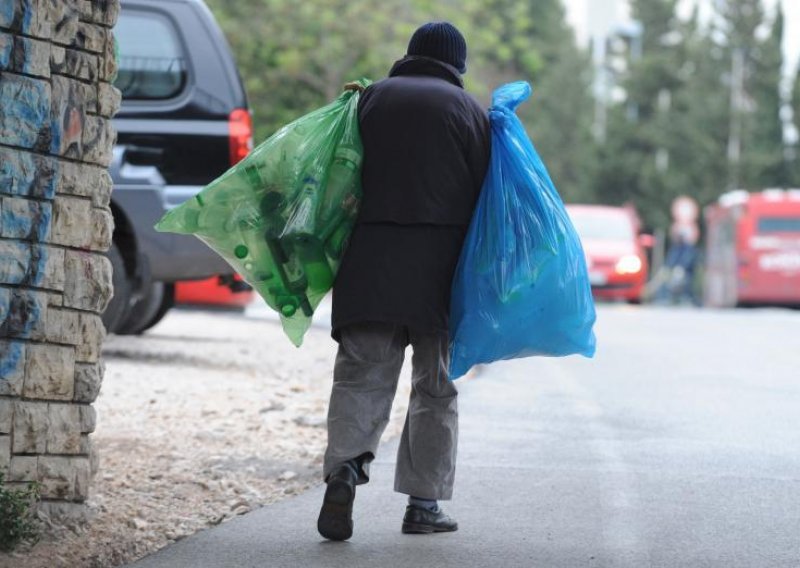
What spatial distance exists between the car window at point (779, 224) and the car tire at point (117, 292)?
1115 inches

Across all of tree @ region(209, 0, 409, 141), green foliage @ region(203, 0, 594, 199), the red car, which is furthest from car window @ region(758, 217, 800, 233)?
the red car

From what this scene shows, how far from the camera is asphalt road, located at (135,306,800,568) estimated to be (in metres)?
6.05

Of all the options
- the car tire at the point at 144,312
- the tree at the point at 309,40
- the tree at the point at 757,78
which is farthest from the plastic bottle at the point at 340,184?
the tree at the point at 757,78

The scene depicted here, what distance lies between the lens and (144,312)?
43.7 ft

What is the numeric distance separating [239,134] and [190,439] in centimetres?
303

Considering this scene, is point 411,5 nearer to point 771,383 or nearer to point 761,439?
point 771,383

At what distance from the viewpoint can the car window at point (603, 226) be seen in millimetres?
29203

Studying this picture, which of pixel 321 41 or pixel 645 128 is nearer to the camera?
pixel 321 41

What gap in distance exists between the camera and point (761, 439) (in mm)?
9367

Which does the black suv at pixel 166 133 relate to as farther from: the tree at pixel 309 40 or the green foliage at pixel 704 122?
the green foliage at pixel 704 122

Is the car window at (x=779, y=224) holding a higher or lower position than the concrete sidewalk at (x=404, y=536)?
higher

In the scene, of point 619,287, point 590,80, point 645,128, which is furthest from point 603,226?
point 590,80

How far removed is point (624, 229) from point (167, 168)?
18702 mm

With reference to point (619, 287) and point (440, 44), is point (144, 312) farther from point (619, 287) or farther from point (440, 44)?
point (619, 287)
